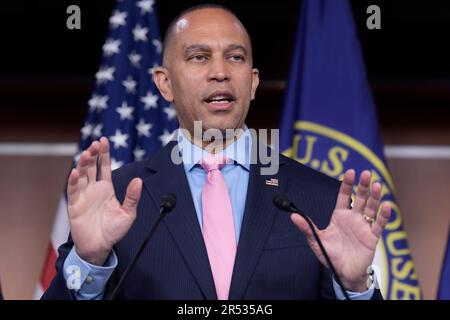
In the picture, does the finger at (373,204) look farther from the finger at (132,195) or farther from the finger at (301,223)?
the finger at (132,195)

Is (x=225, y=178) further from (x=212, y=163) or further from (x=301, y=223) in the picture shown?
(x=301, y=223)

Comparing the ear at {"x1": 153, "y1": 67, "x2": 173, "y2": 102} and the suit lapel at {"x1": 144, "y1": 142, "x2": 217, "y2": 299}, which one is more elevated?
the ear at {"x1": 153, "y1": 67, "x2": 173, "y2": 102}

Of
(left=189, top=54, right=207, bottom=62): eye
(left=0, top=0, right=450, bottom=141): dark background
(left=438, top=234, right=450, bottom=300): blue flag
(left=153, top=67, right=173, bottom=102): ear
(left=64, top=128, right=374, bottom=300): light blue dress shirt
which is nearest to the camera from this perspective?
(left=64, top=128, right=374, bottom=300): light blue dress shirt

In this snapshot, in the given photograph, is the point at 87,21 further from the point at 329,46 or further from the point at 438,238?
the point at 438,238

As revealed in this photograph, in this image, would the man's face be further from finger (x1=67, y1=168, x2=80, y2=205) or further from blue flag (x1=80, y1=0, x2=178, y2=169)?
blue flag (x1=80, y1=0, x2=178, y2=169)

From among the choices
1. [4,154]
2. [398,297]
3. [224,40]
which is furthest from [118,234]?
[4,154]

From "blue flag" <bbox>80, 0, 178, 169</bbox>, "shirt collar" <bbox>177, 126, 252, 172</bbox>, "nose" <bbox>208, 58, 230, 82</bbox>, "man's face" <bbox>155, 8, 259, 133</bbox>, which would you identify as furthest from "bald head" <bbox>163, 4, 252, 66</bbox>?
"blue flag" <bbox>80, 0, 178, 169</bbox>

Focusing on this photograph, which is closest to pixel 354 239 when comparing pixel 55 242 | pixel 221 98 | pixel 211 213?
pixel 211 213

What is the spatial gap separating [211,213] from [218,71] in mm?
364

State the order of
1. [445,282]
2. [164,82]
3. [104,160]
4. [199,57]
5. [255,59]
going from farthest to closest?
[255,59]
[445,282]
[164,82]
[199,57]
[104,160]

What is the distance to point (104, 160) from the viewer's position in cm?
159

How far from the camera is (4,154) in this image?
3.64 metres

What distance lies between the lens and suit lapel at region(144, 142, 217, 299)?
5.38ft

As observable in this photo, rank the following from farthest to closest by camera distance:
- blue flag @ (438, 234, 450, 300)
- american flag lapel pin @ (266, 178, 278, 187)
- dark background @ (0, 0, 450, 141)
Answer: dark background @ (0, 0, 450, 141)
blue flag @ (438, 234, 450, 300)
american flag lapel pin @ (266, 178, 278, 187)
